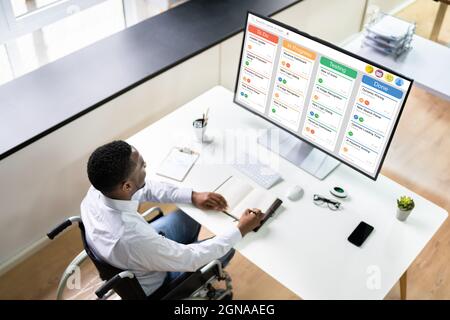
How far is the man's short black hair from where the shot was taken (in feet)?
6.07

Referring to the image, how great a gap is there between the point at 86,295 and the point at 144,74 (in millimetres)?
1259

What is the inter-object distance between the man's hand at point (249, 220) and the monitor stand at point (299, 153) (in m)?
0.38

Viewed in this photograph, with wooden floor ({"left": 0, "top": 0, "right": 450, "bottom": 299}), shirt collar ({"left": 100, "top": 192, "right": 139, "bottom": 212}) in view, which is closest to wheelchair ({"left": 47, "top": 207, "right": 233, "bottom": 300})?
shirt collar ({"left": 100, "top": 192, "right": 139, "bottom": 212})

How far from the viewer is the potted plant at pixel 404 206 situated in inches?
83.9

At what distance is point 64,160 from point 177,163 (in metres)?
0.72

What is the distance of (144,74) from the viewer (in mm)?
2877

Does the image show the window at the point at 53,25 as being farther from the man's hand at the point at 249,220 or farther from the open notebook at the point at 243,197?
the man's hand at the point at 249,220

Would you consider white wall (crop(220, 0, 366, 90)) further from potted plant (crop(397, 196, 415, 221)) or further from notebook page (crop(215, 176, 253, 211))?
potted plant (crop(397, 196, 415, 221))

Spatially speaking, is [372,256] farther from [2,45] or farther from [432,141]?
[2,45]

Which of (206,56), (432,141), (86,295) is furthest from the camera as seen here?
(432,141)

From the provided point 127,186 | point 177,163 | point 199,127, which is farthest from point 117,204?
point 199,127

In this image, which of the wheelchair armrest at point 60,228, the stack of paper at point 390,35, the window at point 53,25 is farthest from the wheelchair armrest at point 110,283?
the stack of paper at point 390,35

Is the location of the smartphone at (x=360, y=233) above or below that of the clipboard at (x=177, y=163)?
above

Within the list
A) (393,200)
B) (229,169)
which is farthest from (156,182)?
(393,200)
